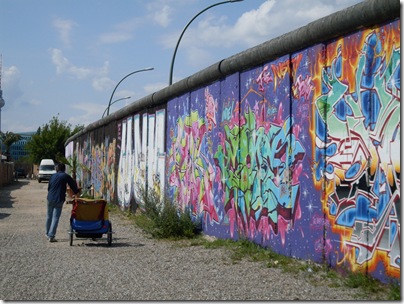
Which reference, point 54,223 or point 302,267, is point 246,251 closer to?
point 302,267

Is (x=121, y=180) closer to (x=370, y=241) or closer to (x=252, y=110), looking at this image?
(x=252, y=110)

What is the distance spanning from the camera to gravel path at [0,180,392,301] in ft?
24.9

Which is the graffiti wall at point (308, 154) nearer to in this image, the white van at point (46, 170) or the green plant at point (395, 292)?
the green plant at point (395, 292)

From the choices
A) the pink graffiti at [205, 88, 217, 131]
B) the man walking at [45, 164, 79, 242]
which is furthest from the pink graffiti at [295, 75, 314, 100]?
the man walking at [45, 164, 79, 242]

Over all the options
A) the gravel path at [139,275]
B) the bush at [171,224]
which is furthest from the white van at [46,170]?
the gravel path at [139,275]

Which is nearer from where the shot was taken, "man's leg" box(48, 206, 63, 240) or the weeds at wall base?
the weeds at wall base

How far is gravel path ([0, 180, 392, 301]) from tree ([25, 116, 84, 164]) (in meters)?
68.7

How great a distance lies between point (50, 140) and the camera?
265ft

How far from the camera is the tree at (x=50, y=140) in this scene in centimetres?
8031

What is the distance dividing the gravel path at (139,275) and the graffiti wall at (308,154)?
0.66 meters

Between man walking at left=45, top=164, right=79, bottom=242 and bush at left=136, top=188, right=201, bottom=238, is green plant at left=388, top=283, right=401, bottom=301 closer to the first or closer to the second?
bush at left=136, top=188, right=201, bottom=238

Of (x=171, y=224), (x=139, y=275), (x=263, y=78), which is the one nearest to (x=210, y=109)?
(x=171, y=224)

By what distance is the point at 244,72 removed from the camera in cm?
1165

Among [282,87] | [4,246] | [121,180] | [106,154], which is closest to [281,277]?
[282,87]
